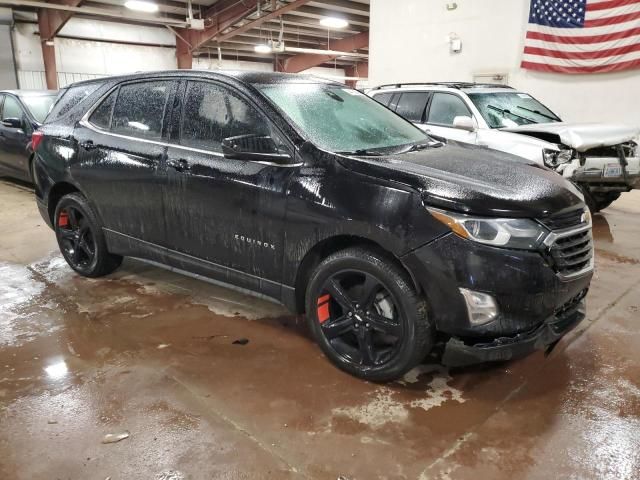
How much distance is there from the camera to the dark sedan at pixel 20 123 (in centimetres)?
714

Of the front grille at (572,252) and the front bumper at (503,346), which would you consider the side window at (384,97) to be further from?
the front bumper at (503,346)

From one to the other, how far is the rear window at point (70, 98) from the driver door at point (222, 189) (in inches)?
47.1

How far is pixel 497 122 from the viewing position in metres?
6.05

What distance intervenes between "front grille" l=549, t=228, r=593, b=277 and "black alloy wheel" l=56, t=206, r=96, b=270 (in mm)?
3361

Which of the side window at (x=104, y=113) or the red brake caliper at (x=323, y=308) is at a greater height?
the side window at (x=104, y=113)

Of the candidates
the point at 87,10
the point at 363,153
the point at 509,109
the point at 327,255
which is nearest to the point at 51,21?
the point at 87,10

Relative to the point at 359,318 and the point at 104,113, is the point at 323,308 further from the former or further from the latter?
the point at 104,113

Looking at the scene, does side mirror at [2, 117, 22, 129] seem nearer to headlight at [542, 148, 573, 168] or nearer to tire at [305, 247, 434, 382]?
tire at [305, 247, 434, 382]

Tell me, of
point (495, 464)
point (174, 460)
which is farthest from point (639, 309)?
point (174, 460)

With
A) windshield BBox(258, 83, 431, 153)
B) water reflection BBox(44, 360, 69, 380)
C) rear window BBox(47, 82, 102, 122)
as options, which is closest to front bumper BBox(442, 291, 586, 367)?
windshield BBox(258, 83, 431, 153)

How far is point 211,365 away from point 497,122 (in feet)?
15.7

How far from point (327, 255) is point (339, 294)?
0.77ft

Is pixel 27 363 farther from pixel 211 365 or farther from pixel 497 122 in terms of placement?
pixel 497 122

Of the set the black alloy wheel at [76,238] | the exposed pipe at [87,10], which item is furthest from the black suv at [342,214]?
the exposed pipe at [87,10]
